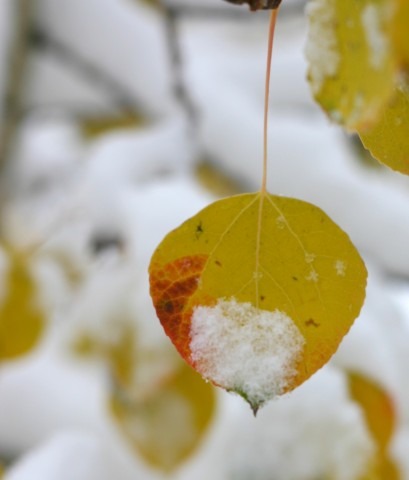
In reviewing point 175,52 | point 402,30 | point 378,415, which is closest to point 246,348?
point 402,30

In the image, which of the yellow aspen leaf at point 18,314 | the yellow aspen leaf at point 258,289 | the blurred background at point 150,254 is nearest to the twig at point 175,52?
the blurred background at point 150,254

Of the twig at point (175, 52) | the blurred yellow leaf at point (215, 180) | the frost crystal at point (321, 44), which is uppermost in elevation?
the frost crystal at point (321, 44)

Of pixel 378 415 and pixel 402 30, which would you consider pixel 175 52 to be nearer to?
pixel 378 415

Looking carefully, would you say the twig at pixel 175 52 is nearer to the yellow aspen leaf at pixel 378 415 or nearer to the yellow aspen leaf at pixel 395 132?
the yellow aspen leaf at pixel 378 415

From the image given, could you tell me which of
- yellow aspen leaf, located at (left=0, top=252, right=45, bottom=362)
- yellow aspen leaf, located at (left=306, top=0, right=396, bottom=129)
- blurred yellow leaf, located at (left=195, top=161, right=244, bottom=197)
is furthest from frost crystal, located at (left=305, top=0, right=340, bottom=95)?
blurred yellow leaf, located at (left=195, top=161, right=244, bottom=197)

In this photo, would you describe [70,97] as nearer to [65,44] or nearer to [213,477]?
[65,44]

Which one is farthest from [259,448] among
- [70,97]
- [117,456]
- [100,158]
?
[70,97]
